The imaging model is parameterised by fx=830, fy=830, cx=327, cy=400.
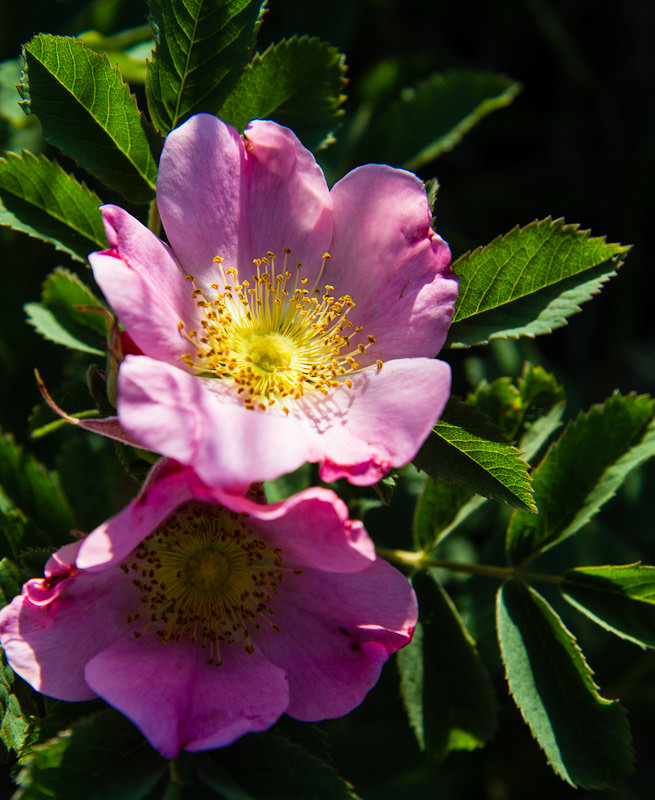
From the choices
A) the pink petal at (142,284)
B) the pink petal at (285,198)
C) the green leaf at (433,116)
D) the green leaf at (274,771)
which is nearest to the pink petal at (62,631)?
the green leaf at (274,771)

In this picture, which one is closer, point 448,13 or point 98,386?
point 98,386

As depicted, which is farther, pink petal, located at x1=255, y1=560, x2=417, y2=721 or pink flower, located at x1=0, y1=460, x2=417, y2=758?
pink petal, located at x1=255, y1=560, x2=417, y2=721

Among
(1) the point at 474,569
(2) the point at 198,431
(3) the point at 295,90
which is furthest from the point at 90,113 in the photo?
(1) the point at 474,569

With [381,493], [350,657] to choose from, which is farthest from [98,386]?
[350,657]

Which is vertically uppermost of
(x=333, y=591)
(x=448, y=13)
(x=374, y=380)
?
(x=448, y=13)

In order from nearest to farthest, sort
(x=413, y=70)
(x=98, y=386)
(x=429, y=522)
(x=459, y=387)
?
(x=98, y=386), (x=429, y=522), (x=459, y=387), (x=413, y=70)

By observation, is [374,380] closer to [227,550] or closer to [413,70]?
[227,550]

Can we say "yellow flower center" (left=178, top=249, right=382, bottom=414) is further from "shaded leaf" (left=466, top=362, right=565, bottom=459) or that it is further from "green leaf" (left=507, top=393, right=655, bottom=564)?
"green leaf" (left=507, top=393, right=655, bottom=564)

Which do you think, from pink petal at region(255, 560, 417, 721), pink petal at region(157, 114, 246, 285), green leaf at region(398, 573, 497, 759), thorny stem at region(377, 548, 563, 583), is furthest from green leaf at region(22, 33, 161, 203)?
green leaf at region(398, 573, 497, 759)
